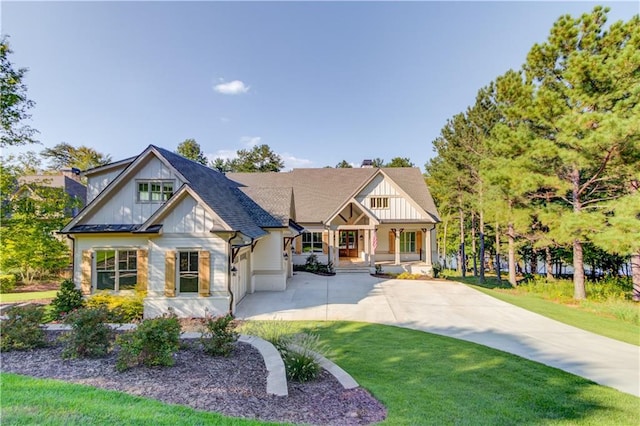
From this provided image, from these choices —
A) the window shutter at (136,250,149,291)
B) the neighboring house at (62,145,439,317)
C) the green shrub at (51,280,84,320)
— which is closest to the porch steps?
the neighboring house at (62,145,439,317)

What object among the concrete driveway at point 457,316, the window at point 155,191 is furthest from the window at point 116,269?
the concrete driveway at point 457,316

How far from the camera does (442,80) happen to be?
18.9m

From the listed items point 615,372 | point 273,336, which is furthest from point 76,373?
point 615,372

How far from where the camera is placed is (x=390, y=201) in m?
22.2

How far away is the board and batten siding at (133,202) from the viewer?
1143cm

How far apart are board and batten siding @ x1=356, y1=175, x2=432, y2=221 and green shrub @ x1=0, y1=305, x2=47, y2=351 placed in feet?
62.4

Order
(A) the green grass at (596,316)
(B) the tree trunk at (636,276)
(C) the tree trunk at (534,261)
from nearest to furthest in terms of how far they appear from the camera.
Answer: (A) the green grass at (596,316)
(B) the tree trunk at (636,276)
(C) the tree trunk at (534,261)

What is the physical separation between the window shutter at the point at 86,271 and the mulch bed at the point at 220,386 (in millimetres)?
6079

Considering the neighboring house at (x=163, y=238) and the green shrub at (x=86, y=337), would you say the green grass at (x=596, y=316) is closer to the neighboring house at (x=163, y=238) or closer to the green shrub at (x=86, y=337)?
the neighboring house at (x=163, y=238)

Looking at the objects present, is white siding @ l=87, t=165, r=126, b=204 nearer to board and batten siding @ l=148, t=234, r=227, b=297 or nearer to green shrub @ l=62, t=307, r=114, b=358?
board and batten siding @ l=148, t=234, r=227, b=297

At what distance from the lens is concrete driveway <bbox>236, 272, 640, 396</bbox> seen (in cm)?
714

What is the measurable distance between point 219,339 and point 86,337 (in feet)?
8.21

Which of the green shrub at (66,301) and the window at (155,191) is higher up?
the window at (155,191)

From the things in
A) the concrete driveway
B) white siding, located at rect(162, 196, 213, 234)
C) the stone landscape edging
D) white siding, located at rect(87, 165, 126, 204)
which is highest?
white siding, located at rect(87, 165, 126, 204)
